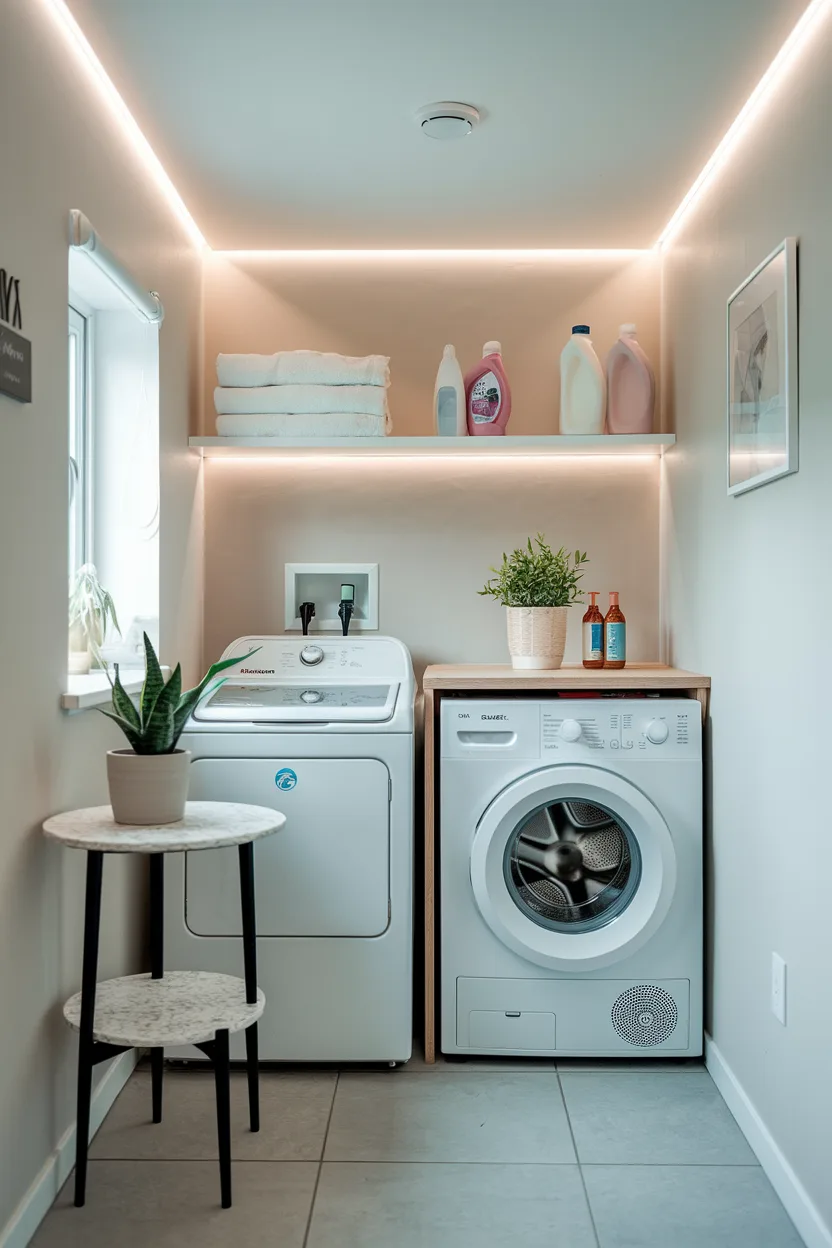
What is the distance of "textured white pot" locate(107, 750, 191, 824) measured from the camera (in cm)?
206

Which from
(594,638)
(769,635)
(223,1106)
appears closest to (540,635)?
(594,638)

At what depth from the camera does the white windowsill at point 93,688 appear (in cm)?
212

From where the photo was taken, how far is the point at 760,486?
2.27m

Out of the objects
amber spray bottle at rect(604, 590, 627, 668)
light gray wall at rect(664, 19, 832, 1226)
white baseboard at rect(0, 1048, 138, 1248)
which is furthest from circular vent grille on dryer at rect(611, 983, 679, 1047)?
white baseboard at rect(0, 1048, 138, 1248)

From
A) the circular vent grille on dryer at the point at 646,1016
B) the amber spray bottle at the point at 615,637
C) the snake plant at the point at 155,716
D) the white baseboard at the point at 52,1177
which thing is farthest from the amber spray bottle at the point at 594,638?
the white baseboard at the point at 52,1177

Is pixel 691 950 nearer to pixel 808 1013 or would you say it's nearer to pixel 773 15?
pixel 808 1013

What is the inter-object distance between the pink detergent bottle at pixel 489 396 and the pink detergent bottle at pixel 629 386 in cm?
31

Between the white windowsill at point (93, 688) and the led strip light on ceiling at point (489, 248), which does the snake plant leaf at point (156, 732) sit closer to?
the white windowsill at point (93, 688)

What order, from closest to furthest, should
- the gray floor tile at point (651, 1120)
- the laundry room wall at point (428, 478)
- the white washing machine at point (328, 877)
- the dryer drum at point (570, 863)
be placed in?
the gray floor tile at point (651, 1120), the white washing machine at point (328, 877), the dryer drum at point (570, 863), the laundry room wall at point (428, 478)

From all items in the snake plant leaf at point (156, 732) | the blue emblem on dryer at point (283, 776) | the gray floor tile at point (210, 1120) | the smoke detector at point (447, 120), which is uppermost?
the smoke detector at point (447, 120)

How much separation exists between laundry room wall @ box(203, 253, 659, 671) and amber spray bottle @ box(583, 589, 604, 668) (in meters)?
0.26

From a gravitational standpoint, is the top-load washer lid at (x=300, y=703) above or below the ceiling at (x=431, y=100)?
below

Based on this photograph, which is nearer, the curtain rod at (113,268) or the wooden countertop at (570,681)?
the curtain rod at (113,268)

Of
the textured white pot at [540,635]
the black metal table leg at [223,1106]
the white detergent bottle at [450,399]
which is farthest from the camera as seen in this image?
the white detergent bottle at [450,399]
